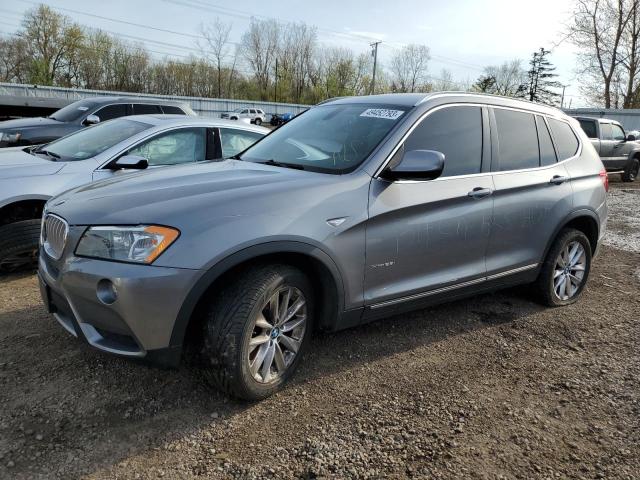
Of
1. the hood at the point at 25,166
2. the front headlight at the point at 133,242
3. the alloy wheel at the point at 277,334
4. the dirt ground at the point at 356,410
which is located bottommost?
the dirt ground at the point at 356,410

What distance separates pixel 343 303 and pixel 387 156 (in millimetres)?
952

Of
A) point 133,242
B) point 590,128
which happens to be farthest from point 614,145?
point 133,242

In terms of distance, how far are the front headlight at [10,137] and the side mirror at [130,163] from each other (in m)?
4.18

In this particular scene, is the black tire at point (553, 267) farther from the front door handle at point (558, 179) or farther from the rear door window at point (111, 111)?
the rear door window at point (111, 111)

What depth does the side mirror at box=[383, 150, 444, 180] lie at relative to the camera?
2920 millimetres

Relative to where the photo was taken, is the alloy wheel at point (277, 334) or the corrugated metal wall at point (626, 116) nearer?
the alloy wheel at point (277, 334)

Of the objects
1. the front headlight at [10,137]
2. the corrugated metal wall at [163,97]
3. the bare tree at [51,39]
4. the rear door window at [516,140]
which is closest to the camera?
the rear door window at [516,140]

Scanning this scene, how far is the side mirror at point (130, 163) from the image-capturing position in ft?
14.9

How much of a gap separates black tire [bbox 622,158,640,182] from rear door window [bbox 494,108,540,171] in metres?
13.3

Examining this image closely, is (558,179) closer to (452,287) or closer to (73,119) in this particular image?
(452,287)

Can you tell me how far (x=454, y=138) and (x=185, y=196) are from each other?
1950 mm

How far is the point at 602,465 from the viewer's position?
240 cm

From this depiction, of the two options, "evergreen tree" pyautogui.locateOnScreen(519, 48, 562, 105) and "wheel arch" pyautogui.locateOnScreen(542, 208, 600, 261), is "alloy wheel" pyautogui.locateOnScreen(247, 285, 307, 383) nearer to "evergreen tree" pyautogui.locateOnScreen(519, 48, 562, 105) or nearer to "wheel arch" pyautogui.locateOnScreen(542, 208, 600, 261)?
"wheel arch" pyautogui.locateOnScreen(542, 208, 600, 261)

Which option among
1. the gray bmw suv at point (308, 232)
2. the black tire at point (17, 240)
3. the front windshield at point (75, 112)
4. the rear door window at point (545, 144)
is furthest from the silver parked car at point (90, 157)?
the front windshield at point (75, 112)
